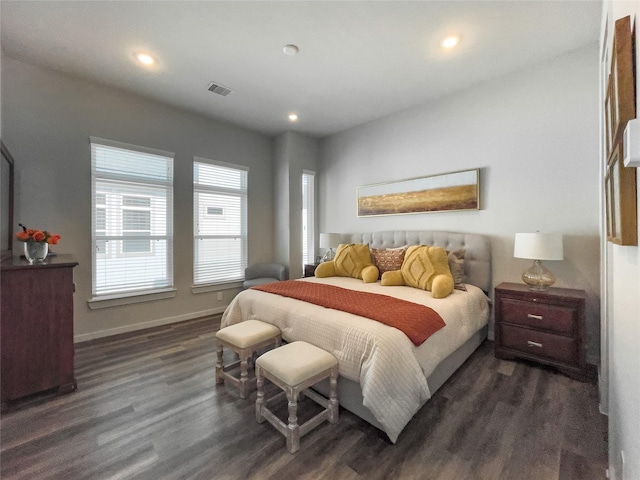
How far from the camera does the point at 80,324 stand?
10.0ft

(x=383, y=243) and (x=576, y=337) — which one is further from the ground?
(x=383, y=243)

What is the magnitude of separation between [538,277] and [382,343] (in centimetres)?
195

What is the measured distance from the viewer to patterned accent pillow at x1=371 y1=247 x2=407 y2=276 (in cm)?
313

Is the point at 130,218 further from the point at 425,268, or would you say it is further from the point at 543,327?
the point at 543,327

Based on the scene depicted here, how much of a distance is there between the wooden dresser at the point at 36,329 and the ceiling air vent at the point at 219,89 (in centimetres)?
232

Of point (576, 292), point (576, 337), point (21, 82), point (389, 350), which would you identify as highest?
point (21, 82)

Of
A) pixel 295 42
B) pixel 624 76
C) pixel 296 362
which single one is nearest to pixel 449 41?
pixel 295 42

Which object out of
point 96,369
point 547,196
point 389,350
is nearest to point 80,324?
point 96,369

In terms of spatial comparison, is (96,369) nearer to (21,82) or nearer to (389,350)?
(389,350)

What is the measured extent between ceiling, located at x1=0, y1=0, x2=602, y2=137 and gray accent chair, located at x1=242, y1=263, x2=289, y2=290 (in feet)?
8.07

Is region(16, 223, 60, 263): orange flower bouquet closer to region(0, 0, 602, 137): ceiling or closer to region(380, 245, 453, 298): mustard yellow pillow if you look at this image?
region(0, 0, 602, 137): ceiling

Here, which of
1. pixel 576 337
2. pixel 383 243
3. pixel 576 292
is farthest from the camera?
pixel 383 243

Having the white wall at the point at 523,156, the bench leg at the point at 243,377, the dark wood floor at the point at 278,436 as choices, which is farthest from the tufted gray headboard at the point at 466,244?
the bench leg at the point at 243,377

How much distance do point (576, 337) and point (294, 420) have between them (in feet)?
7.78
